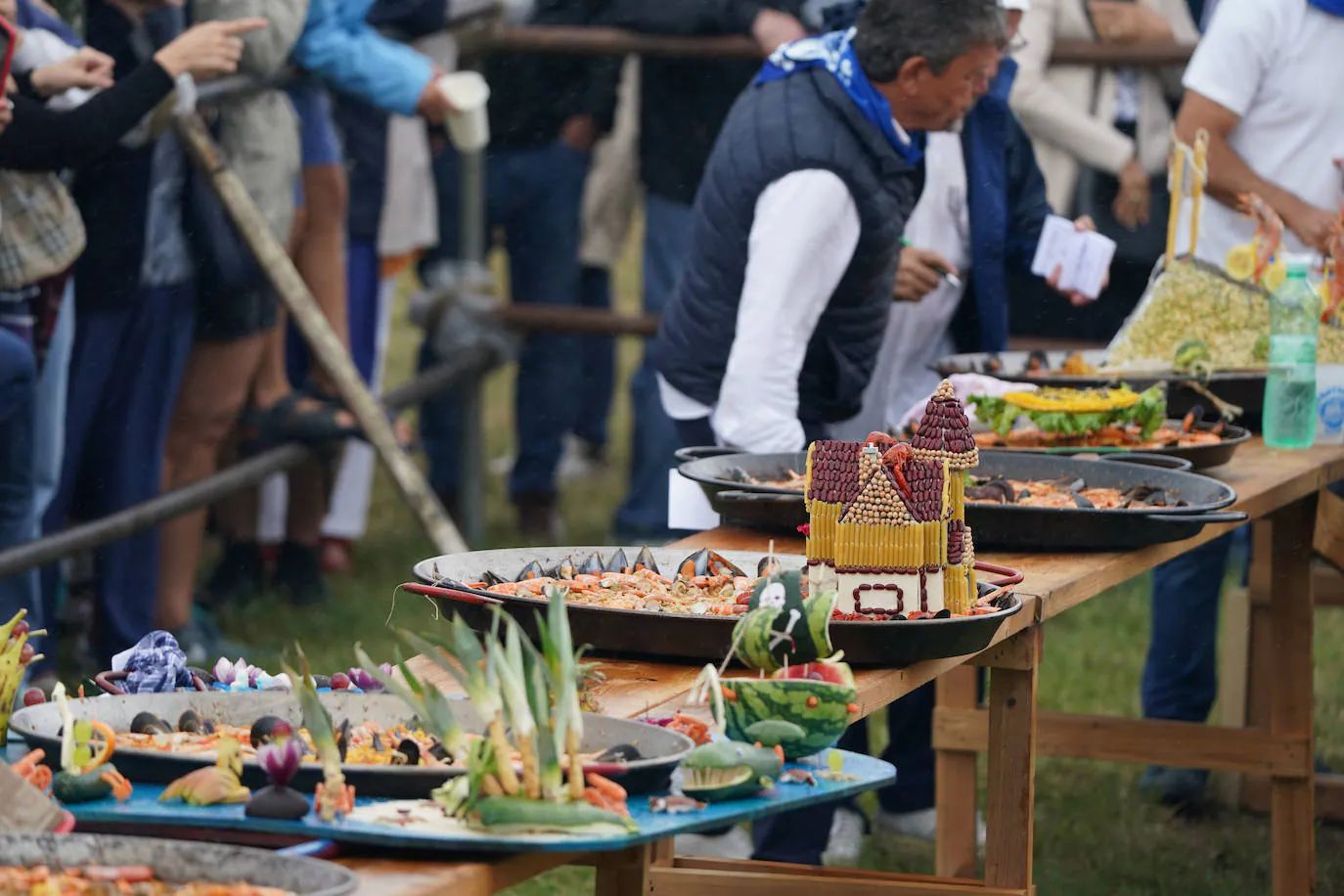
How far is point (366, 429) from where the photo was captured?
235 inches

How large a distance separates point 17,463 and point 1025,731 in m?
2.48

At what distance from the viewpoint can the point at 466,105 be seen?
600 centimetres

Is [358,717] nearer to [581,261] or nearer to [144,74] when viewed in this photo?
[144,74]

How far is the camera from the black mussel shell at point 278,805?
6.22 ft

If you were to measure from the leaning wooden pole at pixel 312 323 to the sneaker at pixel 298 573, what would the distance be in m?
0.65

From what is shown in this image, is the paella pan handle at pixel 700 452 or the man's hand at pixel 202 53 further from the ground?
the man's hand at pixel 202 53

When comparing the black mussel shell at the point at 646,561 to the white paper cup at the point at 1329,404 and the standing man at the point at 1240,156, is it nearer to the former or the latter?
the white paper cup at the point at 1329,404

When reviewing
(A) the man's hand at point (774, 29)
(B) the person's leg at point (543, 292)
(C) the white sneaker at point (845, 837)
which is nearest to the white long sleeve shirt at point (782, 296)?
(C) the white sneaker at point (845, 837)

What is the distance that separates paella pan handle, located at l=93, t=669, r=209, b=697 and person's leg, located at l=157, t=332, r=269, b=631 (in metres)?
3.45

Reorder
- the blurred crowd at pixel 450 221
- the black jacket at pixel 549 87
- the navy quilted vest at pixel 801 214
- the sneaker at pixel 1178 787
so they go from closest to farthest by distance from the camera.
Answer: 1. the navy quilted vest at pixel 801 214
2. the blurred crowd at pixel 450 221
3. the sneaker at pixel 1178 787
4. the black jacket at pixel 549 87

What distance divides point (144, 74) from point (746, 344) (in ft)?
5.98

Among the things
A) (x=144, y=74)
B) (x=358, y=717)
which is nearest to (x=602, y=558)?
(x=358, y=717)

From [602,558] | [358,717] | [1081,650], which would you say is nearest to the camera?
[358,717]

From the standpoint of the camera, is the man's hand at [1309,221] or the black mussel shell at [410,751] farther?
the man's hand at [1309,221]
